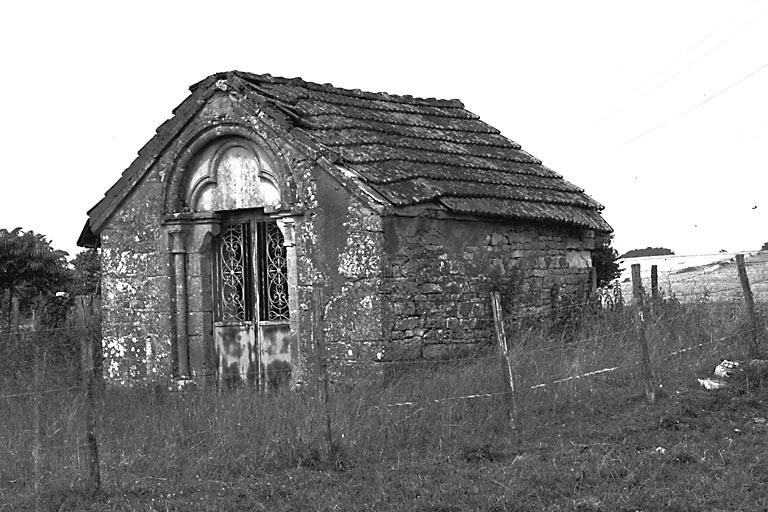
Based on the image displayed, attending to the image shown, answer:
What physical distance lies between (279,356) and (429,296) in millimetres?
2332

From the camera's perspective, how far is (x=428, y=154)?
13766mm

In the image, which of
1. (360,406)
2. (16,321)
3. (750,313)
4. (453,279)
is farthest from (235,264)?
(750,313)

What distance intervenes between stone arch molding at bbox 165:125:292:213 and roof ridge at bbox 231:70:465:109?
0.95 metres

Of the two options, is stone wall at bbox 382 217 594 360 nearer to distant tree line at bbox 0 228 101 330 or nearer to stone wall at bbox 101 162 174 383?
stone wall at bbox 101 162 174 383

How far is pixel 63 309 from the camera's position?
64.8ft

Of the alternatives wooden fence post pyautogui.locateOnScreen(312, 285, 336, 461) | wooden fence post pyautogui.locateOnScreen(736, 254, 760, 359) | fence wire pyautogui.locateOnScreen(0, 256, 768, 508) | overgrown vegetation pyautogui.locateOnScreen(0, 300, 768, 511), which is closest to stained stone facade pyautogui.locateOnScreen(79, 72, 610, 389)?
fence wire pyautogui.locateOnScreen(0, 256, 768, 508)

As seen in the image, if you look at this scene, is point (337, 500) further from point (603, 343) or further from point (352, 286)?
point (603, 343)

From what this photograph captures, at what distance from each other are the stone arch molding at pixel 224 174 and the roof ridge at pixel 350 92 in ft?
3.12

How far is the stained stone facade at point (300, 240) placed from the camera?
460 inches

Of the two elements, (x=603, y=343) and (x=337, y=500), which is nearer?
(x=337, y=500)

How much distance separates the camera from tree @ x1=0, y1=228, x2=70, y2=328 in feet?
69.3

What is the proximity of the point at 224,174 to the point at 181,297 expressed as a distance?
72.3 inches

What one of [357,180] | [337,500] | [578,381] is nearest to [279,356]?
[357,180]

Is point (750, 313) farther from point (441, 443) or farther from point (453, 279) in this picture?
point (441, 443)
